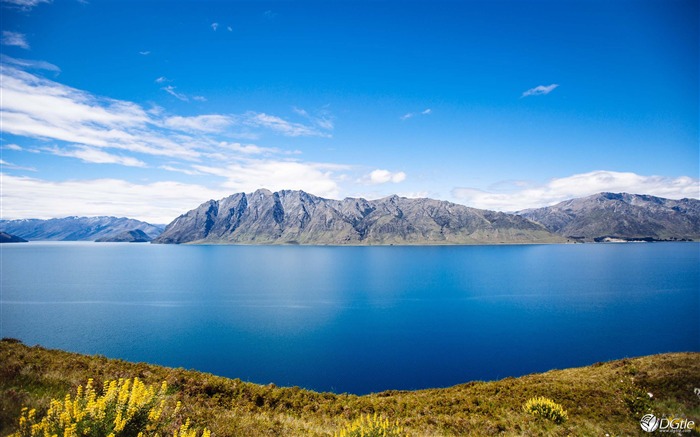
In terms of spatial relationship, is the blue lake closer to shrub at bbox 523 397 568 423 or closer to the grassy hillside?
the grassy hillside

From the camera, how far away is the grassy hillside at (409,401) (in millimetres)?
15195

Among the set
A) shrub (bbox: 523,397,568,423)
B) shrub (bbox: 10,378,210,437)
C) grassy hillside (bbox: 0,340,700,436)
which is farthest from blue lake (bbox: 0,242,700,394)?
shrub (bbox: 10,378,210,437)

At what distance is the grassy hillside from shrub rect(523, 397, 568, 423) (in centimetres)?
48

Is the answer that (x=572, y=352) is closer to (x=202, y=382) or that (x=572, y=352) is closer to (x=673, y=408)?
(x=673, y=408)

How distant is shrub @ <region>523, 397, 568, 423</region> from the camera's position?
56.9ft

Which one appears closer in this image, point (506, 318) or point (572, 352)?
point (572, 352)

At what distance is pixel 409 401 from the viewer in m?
21.8

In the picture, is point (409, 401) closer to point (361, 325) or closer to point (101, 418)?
point (101, 418)

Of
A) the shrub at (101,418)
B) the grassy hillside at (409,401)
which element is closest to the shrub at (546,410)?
the grassy hillside at (409,401)

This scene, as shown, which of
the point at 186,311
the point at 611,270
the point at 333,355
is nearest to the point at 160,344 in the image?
the point at 186,311

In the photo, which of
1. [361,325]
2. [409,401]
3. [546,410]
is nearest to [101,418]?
[409,401]

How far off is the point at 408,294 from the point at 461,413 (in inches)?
3789

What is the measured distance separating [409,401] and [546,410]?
26.6ft

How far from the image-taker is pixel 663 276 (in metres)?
141
